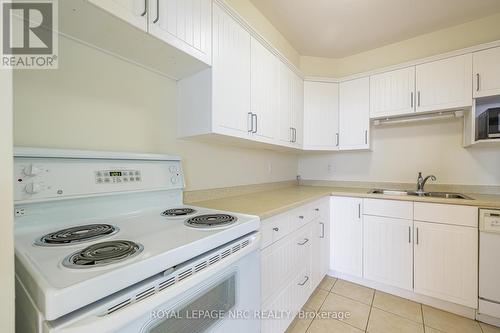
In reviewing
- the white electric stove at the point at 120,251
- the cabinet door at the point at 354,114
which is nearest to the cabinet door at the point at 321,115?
the cabinet door at the point at 354,114

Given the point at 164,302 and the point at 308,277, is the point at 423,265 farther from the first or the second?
the point at 164,302

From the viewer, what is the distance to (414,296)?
Answer: 183cm

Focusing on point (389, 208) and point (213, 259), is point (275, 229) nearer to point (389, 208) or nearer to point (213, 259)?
point (213, 259)

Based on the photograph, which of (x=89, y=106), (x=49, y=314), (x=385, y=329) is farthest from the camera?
(x=385, y=329)

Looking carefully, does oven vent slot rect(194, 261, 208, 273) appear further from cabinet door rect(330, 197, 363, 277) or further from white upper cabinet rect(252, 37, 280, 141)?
cabinet door rect(330, 197, 363, 277)

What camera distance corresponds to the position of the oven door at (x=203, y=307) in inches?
19.2

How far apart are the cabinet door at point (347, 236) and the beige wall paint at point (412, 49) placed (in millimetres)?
1679

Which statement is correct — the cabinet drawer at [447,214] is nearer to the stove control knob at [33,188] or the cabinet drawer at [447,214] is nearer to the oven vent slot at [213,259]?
the oven vent slot at [213,259]

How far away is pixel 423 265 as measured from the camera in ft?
5.79

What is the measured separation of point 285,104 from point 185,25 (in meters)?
1.17

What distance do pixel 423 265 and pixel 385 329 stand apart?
2.14 ft

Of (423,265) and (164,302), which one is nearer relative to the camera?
(164,302)

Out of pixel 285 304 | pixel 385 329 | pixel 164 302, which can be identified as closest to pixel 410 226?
pixel 385 329

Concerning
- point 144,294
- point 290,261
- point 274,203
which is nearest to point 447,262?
point 290,261
